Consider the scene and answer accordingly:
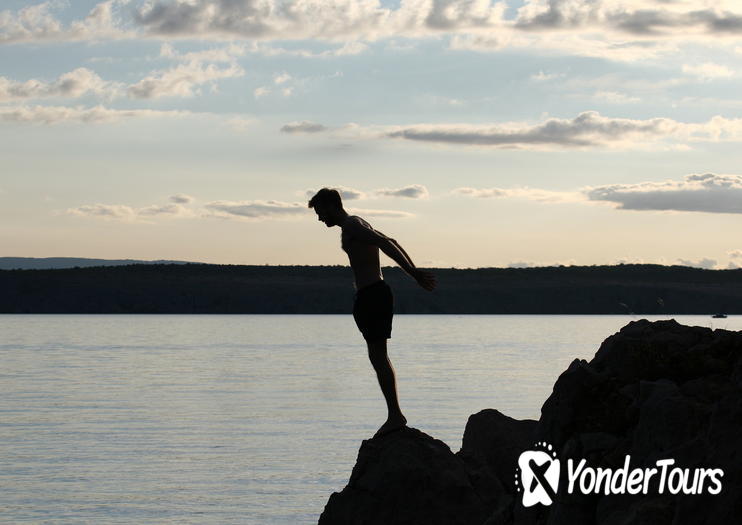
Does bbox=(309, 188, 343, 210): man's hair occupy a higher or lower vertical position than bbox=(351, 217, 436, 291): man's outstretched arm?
higher

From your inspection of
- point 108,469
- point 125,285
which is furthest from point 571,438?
point 125,285

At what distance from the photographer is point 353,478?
1117cm

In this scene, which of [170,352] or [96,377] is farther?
[170,352]

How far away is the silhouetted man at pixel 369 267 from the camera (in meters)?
10.4

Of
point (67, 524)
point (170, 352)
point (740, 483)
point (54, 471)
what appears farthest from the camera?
point (170, 352)

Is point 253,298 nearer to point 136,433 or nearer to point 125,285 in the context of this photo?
point 125,285

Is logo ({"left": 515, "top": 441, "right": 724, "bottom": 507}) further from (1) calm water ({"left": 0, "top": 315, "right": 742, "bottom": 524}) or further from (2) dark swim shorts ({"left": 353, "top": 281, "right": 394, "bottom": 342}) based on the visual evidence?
(1) calm water ({"left": 0, "top": 315, "right": 742, "bottom": 524})

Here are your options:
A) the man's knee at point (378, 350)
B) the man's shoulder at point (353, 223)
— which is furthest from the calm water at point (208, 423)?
the man's shoulder at point (353, 223)

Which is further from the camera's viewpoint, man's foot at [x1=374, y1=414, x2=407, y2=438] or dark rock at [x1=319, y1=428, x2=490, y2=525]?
man's foot at [x1=374, y1=414, x2=407, y2=438]

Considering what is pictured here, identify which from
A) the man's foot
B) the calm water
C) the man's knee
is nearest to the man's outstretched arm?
the man's knee

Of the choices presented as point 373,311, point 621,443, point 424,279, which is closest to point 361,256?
point 373,311

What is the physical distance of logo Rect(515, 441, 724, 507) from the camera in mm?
7070

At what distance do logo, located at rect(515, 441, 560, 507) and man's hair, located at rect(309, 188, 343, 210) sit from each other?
313 centimetres

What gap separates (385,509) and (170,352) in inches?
2260
